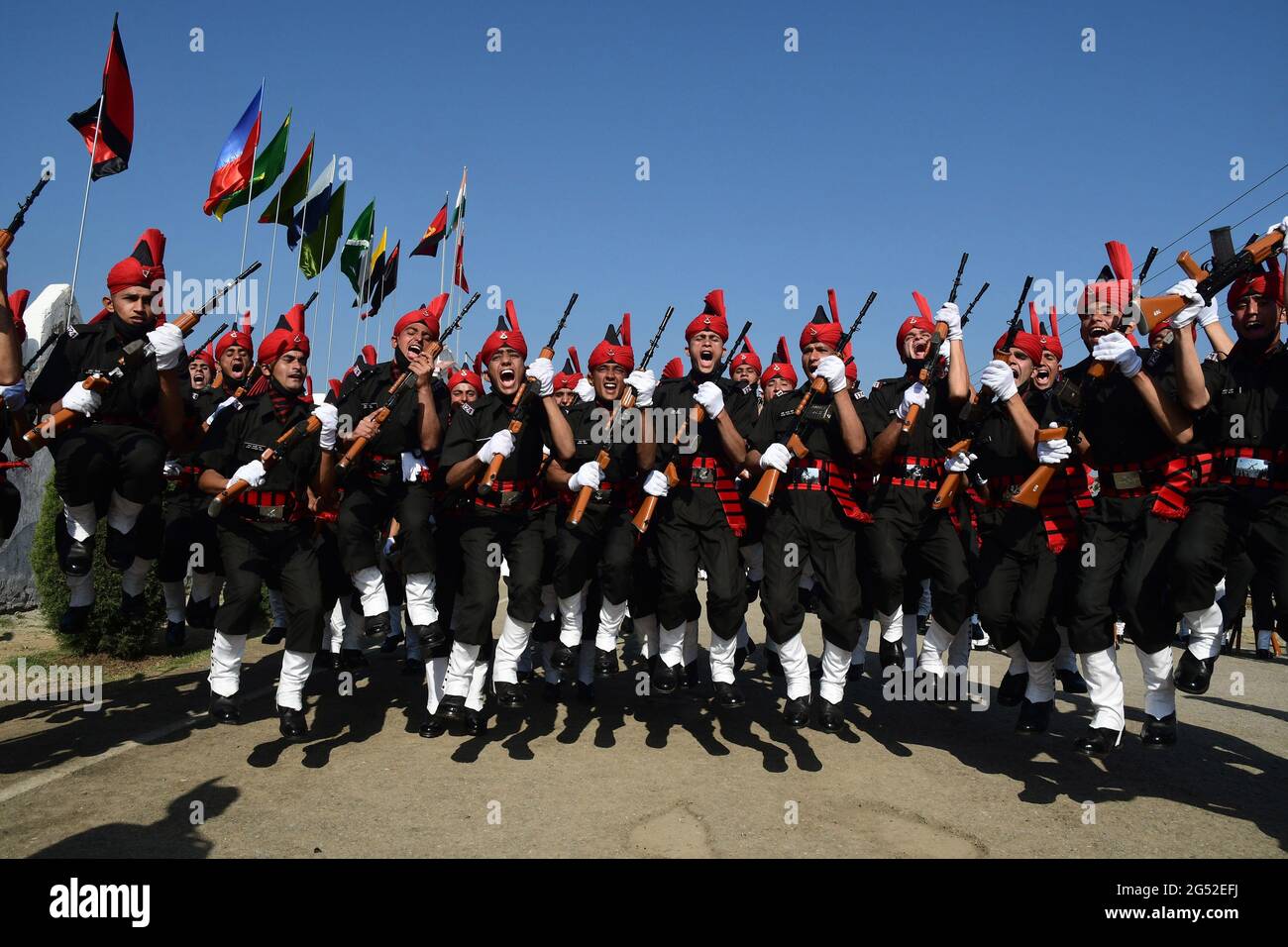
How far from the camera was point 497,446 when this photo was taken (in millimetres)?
6445

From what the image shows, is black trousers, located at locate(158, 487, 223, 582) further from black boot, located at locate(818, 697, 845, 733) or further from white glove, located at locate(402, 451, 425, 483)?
black boot, located at locate(818, 697, 845, 733)

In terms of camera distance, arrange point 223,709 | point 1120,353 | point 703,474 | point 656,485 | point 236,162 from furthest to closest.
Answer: point 236,162
point 703,474
point 656,485
point 223,709
point 1120,353

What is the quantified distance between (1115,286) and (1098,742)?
117 inches

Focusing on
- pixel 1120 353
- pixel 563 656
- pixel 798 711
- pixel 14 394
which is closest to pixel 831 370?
pixel 1120 353

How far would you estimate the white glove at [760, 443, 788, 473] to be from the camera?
6.22 meters

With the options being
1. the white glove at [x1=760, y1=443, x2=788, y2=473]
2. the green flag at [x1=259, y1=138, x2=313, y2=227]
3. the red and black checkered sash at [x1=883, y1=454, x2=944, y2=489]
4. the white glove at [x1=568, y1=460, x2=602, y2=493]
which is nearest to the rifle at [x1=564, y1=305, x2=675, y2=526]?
the white glove at [x1=568, y1=460, x2=602, y2=493]

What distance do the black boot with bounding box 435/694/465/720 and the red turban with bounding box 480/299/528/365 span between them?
107 inches

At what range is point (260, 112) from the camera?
540 inches

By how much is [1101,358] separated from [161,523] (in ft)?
24.8

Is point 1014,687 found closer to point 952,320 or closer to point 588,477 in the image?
point 952,320

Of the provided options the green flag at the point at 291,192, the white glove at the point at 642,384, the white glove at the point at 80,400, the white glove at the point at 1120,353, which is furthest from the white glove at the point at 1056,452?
the green flag at the point at 291,192
